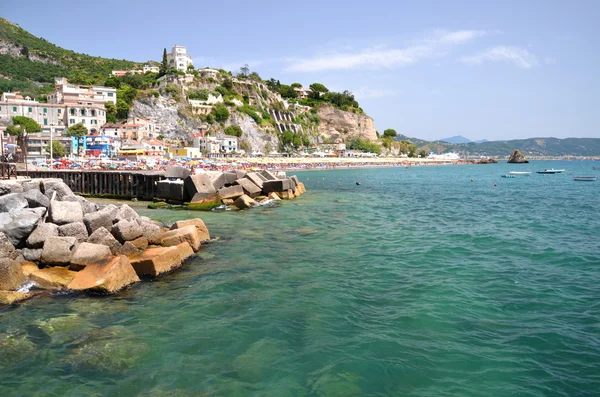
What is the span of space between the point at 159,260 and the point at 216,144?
3341 inches

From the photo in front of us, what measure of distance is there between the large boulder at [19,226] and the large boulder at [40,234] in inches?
7.5

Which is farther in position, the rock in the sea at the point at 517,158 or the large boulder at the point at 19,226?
the rock in the sea at the point at 517,158

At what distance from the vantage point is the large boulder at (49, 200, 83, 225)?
1185 centimetres

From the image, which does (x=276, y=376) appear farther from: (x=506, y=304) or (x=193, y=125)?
(x=193, y=125)

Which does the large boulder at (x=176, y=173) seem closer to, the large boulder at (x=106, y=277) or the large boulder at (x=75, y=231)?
the large boulder at (x=75, y=231)

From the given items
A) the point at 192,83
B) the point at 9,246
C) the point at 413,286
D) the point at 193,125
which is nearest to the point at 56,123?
the point at 193,125

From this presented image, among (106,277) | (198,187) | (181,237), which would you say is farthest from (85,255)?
(198,187)

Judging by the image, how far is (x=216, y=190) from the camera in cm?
2584

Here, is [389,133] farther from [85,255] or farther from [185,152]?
[85,255]

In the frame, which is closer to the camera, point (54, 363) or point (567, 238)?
point (54, 363)

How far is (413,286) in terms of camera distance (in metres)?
10.2

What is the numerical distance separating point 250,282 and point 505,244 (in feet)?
33.5

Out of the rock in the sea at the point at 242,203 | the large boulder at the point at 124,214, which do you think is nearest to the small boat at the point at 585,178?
the rock in the sea at the point at 242,203

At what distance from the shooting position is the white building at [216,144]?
91.2 meters
